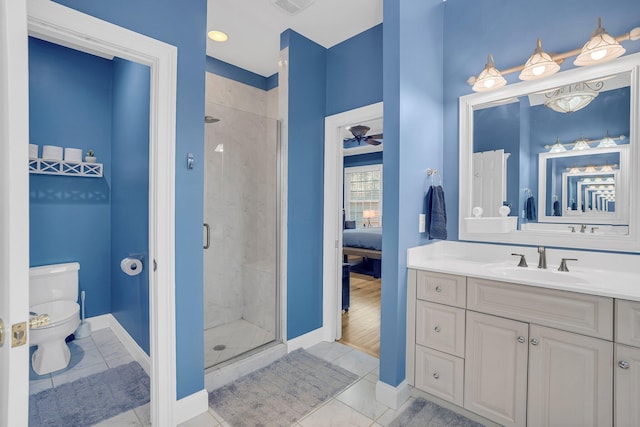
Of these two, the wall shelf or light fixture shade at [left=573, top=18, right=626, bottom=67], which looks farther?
the wall shelf

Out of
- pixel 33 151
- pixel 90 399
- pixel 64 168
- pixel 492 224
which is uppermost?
pixel 33 151

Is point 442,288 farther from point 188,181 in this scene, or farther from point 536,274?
point 188,181

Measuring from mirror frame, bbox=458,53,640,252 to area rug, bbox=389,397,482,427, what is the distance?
1185 mm

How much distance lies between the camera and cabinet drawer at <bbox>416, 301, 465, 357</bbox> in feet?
6.06

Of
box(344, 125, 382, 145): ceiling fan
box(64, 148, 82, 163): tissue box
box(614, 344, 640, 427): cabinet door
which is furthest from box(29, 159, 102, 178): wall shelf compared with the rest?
box(614, 344, 640, 427): cabinet door

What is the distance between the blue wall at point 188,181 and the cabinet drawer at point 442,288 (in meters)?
1.46

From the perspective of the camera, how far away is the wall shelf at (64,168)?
2.69m

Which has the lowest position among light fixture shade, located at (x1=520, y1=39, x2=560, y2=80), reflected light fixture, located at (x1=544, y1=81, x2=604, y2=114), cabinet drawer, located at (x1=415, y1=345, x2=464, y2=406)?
cabinet drawer, located at (x1=415, y1=345, x2=464, y2=406)

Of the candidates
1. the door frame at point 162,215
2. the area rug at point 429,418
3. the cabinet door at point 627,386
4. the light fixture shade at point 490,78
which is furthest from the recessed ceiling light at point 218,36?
the cabinet door at point 627,386

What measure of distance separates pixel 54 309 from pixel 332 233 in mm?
2516

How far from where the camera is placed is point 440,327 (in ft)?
6.30

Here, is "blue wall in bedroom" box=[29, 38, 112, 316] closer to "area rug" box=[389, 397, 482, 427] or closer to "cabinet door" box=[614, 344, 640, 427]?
"area rug" box=[389, 397, 482, 427]

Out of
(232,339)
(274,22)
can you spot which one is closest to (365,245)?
(232,339)

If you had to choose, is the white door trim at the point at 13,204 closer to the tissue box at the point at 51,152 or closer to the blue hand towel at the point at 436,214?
the blue hand towel at the point at 436,214
